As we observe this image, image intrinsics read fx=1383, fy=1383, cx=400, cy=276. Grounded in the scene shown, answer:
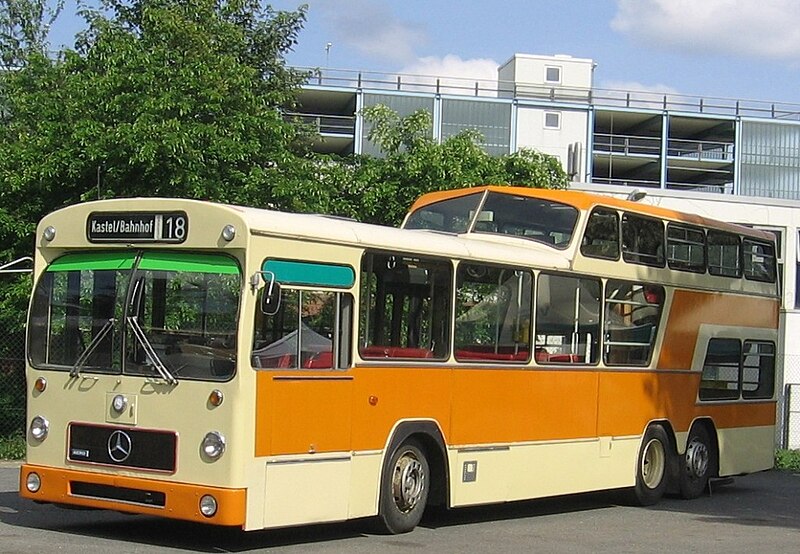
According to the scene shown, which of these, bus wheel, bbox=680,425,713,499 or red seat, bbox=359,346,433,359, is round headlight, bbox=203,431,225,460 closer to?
red seat, bbox=359,346,433,359

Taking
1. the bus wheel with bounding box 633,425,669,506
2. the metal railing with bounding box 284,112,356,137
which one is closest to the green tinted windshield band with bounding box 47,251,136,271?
the bus wheel with bounding box 633,425,669,506

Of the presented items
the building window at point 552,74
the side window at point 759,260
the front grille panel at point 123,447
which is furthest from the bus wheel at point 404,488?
the building window at point 552,74

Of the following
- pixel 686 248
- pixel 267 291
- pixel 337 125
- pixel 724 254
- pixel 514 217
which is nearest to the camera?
pixel 267 291

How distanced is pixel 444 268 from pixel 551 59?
54037mm

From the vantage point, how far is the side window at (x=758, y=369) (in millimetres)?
19250

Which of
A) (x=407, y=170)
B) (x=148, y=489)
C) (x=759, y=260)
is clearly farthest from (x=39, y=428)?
(x=407, y=170)

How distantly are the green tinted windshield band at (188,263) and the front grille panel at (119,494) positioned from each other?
179cm

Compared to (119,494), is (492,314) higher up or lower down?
higher up

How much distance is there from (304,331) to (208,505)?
167cm

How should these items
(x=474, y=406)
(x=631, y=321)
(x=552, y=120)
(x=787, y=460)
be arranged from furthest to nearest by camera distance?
(x=552, y=120), (x=787, y=460), (x=631, y=321), (x=474, y=406)

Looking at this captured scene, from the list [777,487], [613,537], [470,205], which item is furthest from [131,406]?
[777,487]

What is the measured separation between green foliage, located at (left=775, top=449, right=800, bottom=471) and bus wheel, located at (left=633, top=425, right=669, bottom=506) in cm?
869

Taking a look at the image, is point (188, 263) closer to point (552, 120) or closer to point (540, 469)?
point (540, 469)

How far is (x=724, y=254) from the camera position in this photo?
→ 18.7 metres
